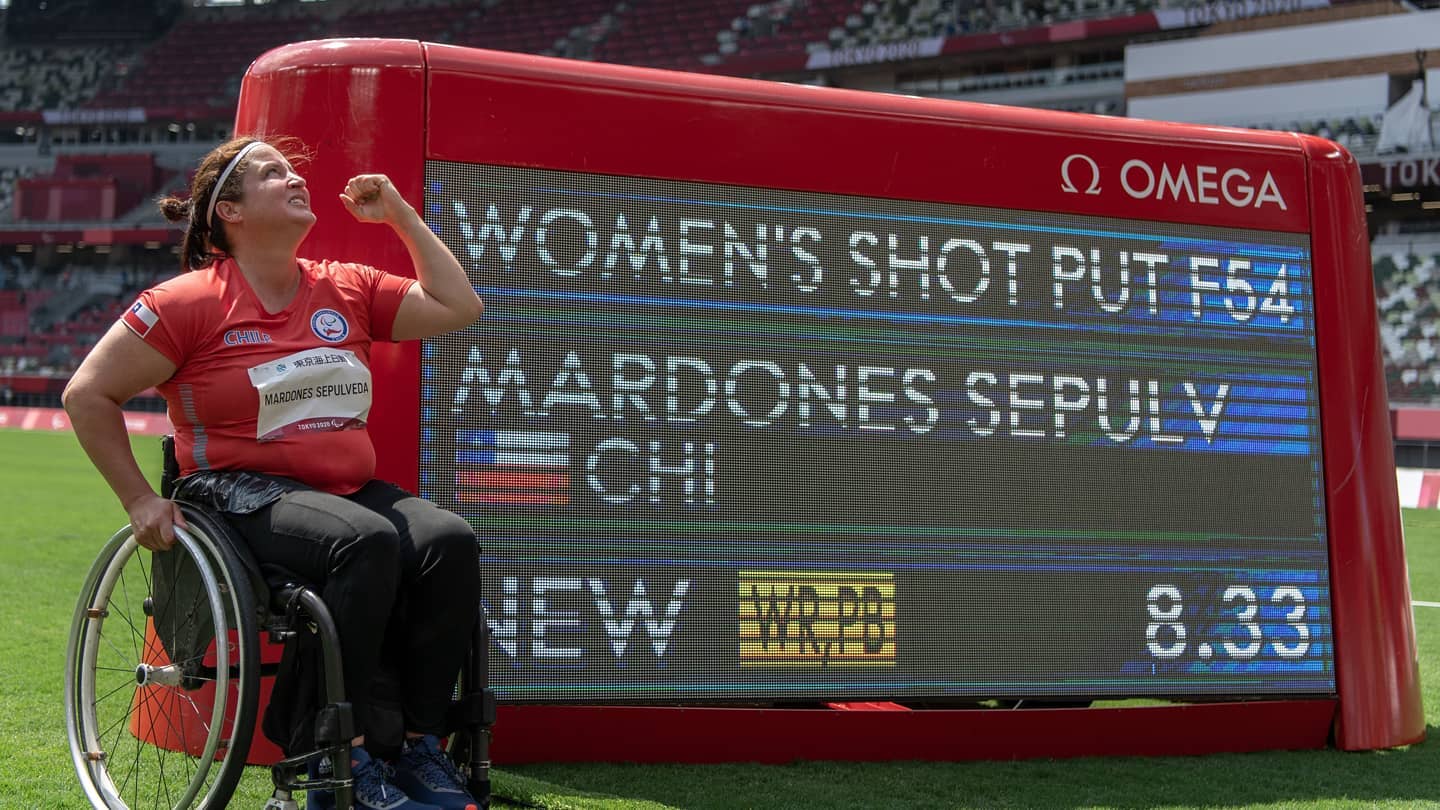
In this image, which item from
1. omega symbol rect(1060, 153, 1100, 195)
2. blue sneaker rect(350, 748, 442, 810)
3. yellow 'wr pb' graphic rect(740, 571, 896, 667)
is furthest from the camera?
omega symbol rect(1060, 153, 1100, 195)

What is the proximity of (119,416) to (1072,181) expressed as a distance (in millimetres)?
2521

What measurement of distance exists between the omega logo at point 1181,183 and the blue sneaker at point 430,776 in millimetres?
2282

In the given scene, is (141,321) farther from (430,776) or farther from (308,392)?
(430,776)

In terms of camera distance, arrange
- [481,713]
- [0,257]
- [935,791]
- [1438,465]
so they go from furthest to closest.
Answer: [0,257], [1438,465], [935,791], [481,713]

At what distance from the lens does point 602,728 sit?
11.0ft

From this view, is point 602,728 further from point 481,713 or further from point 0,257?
point 0,257

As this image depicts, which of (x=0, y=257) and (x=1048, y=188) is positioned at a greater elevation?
(x=0, y=257)

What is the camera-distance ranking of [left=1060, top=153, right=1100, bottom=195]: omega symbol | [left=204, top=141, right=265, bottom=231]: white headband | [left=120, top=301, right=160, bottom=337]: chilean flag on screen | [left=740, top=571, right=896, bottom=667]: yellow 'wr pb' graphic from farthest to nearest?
1. [left=1060, top=153, right=1100, bottom=195]: omega symbol
2. [left=740, top=571, right=896, bottom=667]: yellow 'wr pb' graphic
3. [left=204, top=141, right=265, bottom=231]: white headband
4. [left=120, top=301, right=160, bottom=337]: chilean flag on screen

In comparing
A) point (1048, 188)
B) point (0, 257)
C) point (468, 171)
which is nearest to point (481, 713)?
point (468, 171)

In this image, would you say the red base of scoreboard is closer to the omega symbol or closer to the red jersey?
the red jersey

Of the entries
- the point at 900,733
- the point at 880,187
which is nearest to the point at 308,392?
the point at 880,187

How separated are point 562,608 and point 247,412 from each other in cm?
96

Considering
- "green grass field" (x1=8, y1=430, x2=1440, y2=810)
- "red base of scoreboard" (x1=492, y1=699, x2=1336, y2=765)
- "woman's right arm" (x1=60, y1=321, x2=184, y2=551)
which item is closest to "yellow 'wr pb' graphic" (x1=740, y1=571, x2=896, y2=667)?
"red base of scoreboard" (x1=492, y1=699, x2=1336, y2=765)

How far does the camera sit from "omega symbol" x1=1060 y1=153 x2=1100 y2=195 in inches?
151
